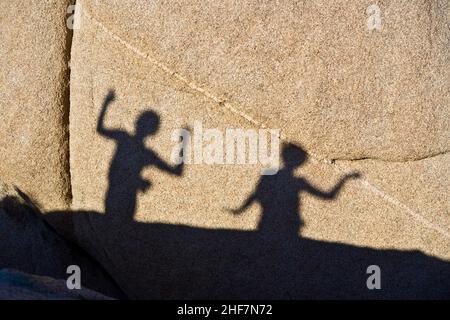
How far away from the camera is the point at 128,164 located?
13.5 feet

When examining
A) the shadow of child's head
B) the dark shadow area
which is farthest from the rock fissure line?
the shadow of child's head

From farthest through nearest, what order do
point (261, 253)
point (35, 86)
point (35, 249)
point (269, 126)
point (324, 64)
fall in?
point (35, 249) → point (35, 86) → point (261, 253) → point (269, 126) → point (324, 64)

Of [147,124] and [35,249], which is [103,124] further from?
[35,249]

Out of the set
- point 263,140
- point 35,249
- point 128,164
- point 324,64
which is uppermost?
point 324,64

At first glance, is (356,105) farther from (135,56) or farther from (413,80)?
(135,56)

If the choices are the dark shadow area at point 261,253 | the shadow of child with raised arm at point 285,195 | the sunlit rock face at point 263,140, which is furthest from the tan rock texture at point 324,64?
the dark shadow area at point 261,253

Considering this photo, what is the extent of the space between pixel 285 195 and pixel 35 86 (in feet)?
5.72

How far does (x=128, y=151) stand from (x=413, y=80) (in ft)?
5.74

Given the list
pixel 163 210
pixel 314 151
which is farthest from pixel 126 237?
pixel 314 151

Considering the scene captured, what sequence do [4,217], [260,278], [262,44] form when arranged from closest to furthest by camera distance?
[262,44], [260,278], [4,217]

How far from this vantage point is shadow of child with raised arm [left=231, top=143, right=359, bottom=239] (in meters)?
3.99

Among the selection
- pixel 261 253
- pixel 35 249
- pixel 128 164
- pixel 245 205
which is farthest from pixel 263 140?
pixel 35 249

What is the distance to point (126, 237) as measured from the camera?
423cm

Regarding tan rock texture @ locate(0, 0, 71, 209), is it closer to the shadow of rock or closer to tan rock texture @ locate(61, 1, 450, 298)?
tan rock texture @ locate(61, 1, 450, 298)
